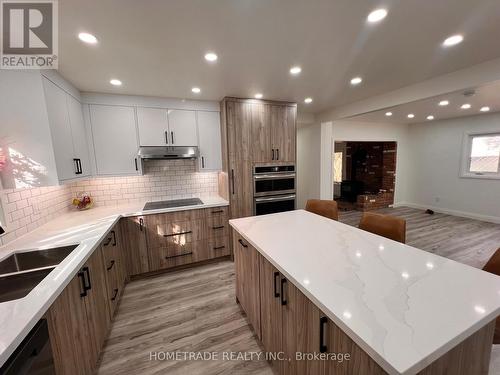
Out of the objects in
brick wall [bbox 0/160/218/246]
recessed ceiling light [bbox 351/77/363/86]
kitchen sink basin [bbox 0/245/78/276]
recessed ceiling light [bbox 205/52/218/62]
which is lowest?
kitchen sink basin [bbox 0/245/78/276]

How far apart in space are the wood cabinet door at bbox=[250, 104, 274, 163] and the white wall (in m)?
5.32

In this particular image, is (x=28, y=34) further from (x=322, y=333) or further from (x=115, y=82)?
(x=322, y=333)

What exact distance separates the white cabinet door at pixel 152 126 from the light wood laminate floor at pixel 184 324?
1909mm

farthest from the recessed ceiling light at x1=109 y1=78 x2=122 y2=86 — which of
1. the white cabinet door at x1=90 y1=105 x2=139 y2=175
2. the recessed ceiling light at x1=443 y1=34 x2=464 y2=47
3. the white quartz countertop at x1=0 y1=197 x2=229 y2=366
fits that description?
the recessed ceiling light at x1=443 y1=34 x2=464 y2=47

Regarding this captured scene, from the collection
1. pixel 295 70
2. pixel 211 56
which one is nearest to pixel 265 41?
pixel 211 56

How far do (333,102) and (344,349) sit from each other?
3524mm

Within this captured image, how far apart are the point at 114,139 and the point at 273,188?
2379 mm

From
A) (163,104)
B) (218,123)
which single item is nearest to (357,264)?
(218,123)

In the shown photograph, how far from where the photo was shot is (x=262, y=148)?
3.21m

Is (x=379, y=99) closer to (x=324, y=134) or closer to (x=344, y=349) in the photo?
(x=324, y=134)

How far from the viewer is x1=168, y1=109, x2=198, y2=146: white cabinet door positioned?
2.97m

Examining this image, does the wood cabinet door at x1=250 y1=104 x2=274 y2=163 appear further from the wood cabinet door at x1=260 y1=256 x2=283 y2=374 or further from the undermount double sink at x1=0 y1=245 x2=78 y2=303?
the undermount double sink at x1=0 y1=245 x2=78 y2=303

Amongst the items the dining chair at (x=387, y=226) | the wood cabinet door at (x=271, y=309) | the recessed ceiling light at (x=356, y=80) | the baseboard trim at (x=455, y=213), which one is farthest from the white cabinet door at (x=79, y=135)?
the baseboard trim at (x=455, y=213)

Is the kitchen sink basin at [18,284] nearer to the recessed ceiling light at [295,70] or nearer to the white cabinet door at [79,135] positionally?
the white cabinet door at [79,135]
